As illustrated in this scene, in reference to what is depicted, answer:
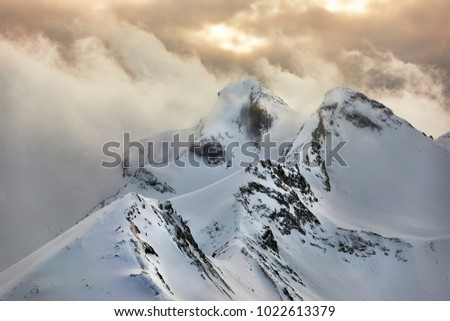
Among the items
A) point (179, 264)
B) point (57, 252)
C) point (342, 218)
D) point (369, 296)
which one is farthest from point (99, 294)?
point (342, 218)

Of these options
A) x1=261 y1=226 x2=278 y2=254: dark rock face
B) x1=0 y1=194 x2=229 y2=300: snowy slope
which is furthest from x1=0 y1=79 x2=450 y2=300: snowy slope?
x1=261 y1=226 x2=278 y2=254: dark rock face

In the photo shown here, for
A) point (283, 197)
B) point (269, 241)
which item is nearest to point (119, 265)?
point (269, 241)

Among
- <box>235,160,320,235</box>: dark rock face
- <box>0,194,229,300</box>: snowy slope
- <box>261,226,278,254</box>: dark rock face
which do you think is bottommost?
<box>0,194,229,300</box>: snowy slope

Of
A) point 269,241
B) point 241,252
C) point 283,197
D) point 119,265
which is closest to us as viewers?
point 119,265

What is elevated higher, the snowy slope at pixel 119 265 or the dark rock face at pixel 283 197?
the dark rock face at pixel 283 197

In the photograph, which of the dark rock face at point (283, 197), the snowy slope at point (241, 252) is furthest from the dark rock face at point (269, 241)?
the dark rock face at point (283, 197)

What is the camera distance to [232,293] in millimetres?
78812

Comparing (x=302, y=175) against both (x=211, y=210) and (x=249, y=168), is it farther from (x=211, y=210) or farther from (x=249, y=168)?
(x=211, y=210)

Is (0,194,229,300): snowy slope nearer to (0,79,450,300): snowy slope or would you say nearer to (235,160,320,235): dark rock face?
(0,79,450,300): snowy slope

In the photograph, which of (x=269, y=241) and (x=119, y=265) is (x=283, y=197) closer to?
(x=269, y=241)

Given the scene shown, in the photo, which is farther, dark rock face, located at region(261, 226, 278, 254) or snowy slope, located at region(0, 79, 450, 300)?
dark rock face, located at region(261, 226, 278, 254)

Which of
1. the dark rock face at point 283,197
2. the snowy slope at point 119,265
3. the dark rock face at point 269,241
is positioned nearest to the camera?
the snowy slope at point 119,265

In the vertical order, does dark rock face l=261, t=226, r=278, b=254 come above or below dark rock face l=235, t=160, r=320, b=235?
below

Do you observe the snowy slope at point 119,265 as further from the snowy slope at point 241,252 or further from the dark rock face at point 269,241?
the dark rock face at point 269,241
